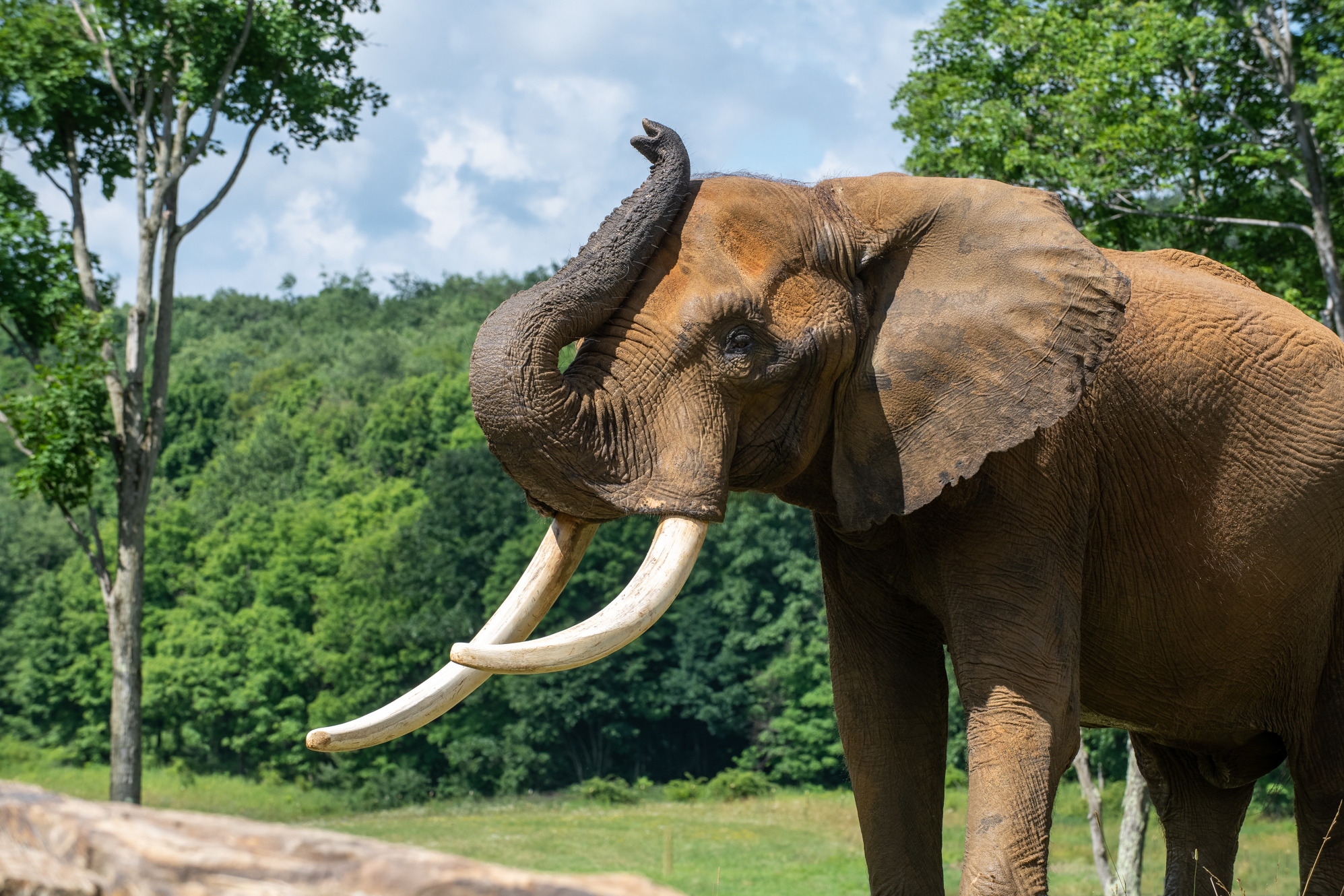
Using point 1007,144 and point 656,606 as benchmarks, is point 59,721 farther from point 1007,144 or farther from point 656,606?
point 656,606

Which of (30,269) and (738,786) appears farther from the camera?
(738,786)

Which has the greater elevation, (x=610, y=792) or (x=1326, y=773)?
(x=1326, y=773)

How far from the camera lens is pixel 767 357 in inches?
155

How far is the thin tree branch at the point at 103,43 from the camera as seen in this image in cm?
1619

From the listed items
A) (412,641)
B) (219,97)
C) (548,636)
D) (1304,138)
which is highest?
(219,97)

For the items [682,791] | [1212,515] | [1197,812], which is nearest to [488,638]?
[1212,515]

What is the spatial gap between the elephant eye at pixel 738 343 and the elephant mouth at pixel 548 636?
53 centimetres

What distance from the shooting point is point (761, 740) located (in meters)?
47.9

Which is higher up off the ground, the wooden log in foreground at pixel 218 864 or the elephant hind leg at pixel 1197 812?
the wooden log in foreground at pixel 218 864

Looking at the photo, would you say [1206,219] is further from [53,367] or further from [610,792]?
[610,792]

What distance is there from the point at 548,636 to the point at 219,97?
51.0 ft

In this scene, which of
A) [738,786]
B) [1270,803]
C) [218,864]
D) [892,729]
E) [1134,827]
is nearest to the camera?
[218,864]

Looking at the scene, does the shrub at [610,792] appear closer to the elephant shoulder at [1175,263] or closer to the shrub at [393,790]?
the shrub at [393,790]

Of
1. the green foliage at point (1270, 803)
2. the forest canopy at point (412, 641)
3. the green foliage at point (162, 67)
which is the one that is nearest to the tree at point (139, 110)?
the green foliage at point (162, 67)
